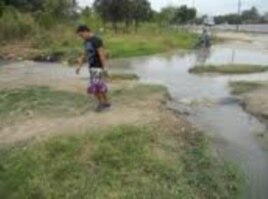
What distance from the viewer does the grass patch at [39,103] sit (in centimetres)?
Result: 1096

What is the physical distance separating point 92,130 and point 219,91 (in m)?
7.36

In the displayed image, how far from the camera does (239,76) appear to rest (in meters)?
19.4

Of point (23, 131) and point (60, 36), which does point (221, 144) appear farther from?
point (60, 36)

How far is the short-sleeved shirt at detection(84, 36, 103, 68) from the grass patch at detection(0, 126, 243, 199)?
2.42 meters

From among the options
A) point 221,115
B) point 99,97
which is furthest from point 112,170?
point 221,115

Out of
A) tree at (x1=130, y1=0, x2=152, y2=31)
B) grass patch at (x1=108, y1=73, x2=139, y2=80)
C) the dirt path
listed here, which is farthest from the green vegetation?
the dirt path

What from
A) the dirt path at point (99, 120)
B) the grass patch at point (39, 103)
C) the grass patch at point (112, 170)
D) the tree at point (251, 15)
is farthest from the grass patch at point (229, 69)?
the tree at point (251, 15)

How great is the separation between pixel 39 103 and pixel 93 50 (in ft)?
6.20

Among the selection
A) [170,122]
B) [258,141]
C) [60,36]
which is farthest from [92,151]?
[60,36]

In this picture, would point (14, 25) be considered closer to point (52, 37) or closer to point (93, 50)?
point (52, 37)

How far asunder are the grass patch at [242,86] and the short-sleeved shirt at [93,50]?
5.40 meters

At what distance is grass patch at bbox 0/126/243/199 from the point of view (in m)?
7.06

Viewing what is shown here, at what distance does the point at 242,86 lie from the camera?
16047mm

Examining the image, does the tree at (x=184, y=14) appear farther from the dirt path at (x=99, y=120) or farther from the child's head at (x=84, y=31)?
the child's head at (x=84, y=31)
